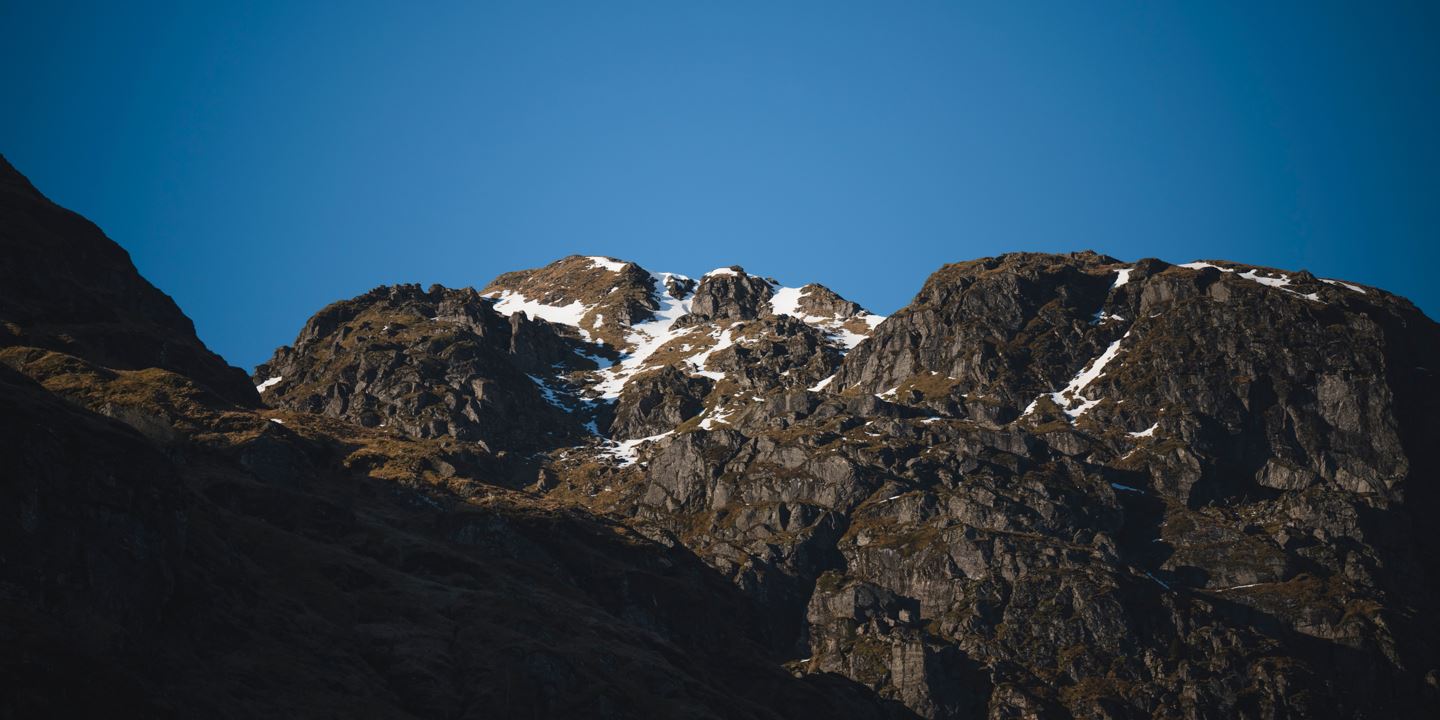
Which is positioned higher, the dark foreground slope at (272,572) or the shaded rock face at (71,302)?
the shaded rock face at (71,302)

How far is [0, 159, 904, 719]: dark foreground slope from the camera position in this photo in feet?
272

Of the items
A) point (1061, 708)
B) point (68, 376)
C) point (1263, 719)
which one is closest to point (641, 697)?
point (68, 376)

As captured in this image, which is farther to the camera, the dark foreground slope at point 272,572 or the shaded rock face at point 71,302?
the shaded rock face at point 71,302

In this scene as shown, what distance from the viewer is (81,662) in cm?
7012

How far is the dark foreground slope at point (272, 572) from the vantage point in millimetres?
82938

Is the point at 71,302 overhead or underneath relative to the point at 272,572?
overhead

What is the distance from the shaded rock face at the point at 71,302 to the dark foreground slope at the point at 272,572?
0.50 meters

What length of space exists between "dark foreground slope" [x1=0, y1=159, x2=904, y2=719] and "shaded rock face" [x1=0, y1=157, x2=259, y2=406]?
1.65 feet

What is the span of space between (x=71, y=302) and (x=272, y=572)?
288ft

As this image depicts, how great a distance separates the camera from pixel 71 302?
17750cm

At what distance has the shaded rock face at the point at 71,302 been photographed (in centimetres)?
16662

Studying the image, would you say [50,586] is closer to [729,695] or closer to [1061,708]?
[729,695]

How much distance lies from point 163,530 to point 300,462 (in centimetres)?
6225

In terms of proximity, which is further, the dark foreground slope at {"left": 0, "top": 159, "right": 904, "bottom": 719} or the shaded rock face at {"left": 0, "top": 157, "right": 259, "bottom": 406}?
the shaded rock face at {"left": 0, "top": 157, "right": 259, "bottom": 406}
